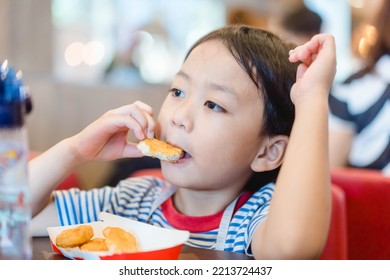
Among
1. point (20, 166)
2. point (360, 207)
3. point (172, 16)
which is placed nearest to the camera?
point (20, 166)

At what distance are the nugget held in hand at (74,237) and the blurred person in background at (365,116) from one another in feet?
4.47

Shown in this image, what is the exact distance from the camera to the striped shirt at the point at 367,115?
200 centimetres

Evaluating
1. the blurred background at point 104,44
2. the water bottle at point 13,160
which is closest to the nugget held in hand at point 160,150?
the water bottle at point 13,160

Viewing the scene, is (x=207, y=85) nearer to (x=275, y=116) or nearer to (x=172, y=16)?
(x=275, y=116)

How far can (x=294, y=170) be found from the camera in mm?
789

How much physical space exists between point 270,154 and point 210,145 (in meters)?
0.16

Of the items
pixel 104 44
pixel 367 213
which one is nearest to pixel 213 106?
pixel 367 213

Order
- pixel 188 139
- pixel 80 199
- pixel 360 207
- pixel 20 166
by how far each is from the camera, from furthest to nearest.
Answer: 1. pixel 360 207
2. pixel 80 199
3. pixel 188 139
4. pixel 20 166

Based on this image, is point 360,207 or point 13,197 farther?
point 360,207

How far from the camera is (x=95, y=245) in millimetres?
815

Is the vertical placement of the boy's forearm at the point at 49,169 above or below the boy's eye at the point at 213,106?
below

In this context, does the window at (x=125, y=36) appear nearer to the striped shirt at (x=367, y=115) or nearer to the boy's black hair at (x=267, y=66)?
the striped shirt at (x=367, y=115)
